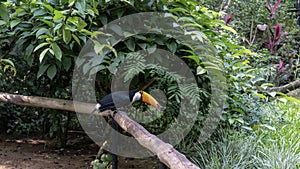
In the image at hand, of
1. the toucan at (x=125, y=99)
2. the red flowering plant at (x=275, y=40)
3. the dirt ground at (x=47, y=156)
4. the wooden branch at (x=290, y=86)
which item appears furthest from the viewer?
the red flowering plant at (x=275, y=40)

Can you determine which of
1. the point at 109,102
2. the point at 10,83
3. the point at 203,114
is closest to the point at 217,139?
the point at 203,114

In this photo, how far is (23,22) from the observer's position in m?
1.85

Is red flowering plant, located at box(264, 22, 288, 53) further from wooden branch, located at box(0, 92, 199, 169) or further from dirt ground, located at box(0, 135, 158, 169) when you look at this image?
wooden branch, located at box(0, 92, 199, 169)

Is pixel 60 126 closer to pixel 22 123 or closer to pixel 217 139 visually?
pixel 22 123

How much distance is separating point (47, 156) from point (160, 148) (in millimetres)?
1625

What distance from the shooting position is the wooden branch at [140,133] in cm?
101

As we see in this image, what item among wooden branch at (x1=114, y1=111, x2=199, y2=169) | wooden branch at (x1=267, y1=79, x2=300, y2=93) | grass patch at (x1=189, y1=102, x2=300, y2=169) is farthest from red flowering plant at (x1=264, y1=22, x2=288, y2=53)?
wooden branch at (x1=114, y1=111, x2=199, y2=169)

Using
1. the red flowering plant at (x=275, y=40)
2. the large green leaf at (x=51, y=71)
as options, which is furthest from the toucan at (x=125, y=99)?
the red flowering plant at (x=275, y=40)

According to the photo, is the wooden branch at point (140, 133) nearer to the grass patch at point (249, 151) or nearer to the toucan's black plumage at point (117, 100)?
the toucan's black plumage at point (117, 100)

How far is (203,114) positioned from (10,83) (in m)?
1.71

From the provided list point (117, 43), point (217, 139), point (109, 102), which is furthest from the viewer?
point (217, 139)

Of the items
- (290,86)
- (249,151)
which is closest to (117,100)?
(249,151)

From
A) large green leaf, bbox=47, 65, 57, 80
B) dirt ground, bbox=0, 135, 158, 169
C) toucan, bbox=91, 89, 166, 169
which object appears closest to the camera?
toucan, bbox=91, 89, 166, 169

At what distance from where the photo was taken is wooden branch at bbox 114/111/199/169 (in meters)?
0.99
